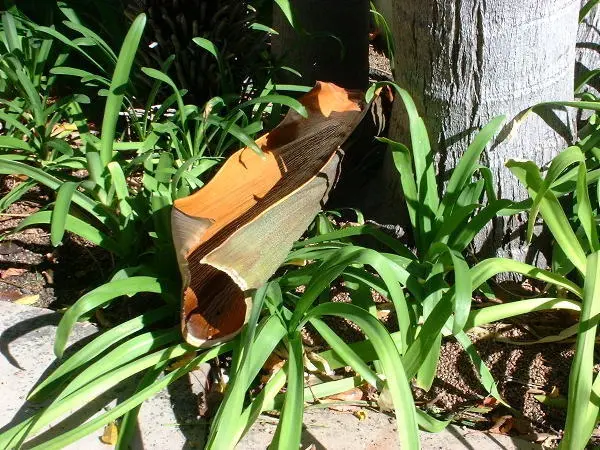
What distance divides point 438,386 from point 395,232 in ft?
1.77

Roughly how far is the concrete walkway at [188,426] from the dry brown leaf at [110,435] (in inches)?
0.5

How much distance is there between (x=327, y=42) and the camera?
2943 mm

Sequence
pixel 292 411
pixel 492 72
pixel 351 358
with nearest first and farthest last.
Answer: pixel 292 411
pixel 351 358
pixel 492 72

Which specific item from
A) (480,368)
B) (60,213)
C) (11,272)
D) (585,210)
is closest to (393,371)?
(480,368)

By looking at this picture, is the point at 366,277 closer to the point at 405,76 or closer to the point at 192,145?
the point at 405,76

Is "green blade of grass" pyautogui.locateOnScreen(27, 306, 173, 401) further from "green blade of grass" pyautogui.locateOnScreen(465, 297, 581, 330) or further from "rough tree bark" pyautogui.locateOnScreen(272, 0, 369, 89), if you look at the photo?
"rough tree bark" pyautogui.locateOnScreen(272, 0, 369, 89)

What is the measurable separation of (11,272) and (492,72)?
1.64 metres

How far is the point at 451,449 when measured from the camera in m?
1.96

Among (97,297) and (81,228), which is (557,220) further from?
(81,228)

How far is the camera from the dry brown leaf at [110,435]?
6.28ft

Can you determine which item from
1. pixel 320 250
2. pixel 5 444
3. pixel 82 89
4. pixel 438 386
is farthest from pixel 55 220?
pixel 82 89

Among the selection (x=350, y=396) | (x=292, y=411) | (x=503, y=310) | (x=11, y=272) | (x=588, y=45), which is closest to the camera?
(x=292, y=411)

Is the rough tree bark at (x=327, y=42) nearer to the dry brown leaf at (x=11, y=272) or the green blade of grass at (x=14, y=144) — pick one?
the green blade of grass at (x=14, y=144)

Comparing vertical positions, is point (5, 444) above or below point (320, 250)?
below
